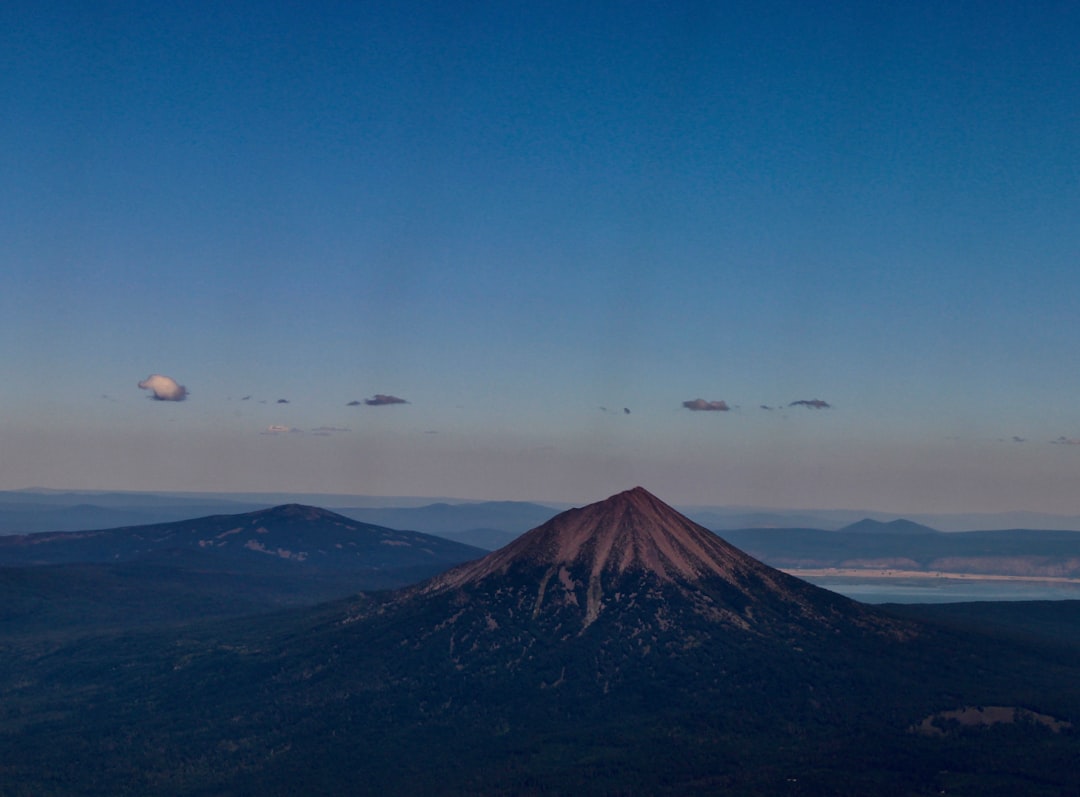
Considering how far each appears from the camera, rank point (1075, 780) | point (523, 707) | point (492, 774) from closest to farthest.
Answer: point (1075, 780) < point (492, 774) < point (523, 707)

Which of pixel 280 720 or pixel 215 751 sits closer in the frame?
pixel 215 751

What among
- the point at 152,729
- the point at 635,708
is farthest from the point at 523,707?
the point at 152,729

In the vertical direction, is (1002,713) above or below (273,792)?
above

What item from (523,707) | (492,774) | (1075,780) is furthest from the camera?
(523,707)

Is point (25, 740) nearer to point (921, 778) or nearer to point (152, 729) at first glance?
point (152, 729)

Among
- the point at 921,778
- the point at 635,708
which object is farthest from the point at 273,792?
the point at 921,778

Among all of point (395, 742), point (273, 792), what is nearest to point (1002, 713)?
point (395, 742)

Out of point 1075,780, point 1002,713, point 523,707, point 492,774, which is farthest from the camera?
point 523,707

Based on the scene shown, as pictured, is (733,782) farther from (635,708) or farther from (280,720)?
(280,720)

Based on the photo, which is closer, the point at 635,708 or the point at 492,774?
the point at 492,774
